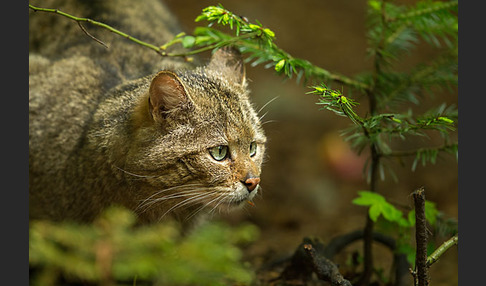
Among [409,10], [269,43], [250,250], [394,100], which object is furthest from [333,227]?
[269,43]

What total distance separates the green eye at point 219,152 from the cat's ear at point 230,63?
672mm

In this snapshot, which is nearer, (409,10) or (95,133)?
(95,133)

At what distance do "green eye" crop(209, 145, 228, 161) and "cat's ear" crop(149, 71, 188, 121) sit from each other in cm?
33

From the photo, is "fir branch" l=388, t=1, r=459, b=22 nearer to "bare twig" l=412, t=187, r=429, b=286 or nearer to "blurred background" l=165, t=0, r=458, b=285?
"bare twig" l=412, t=187, r=429, b=286

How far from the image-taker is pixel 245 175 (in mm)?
3027

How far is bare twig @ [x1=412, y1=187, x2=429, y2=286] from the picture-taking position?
98.2 inches

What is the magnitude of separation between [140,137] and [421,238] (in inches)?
66.8

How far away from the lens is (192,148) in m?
3.01

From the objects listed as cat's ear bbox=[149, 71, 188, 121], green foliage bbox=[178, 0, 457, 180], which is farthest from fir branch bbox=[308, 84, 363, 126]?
cat's ear bbox=[149, 71, 188, 121]

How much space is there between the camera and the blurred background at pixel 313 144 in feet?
18.5

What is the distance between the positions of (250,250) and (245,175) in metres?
1.61

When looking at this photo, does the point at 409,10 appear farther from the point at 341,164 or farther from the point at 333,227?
the point at 341,164

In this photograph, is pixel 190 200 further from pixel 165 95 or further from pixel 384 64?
pixel 384 64

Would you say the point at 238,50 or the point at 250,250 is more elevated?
the point at 238,50
